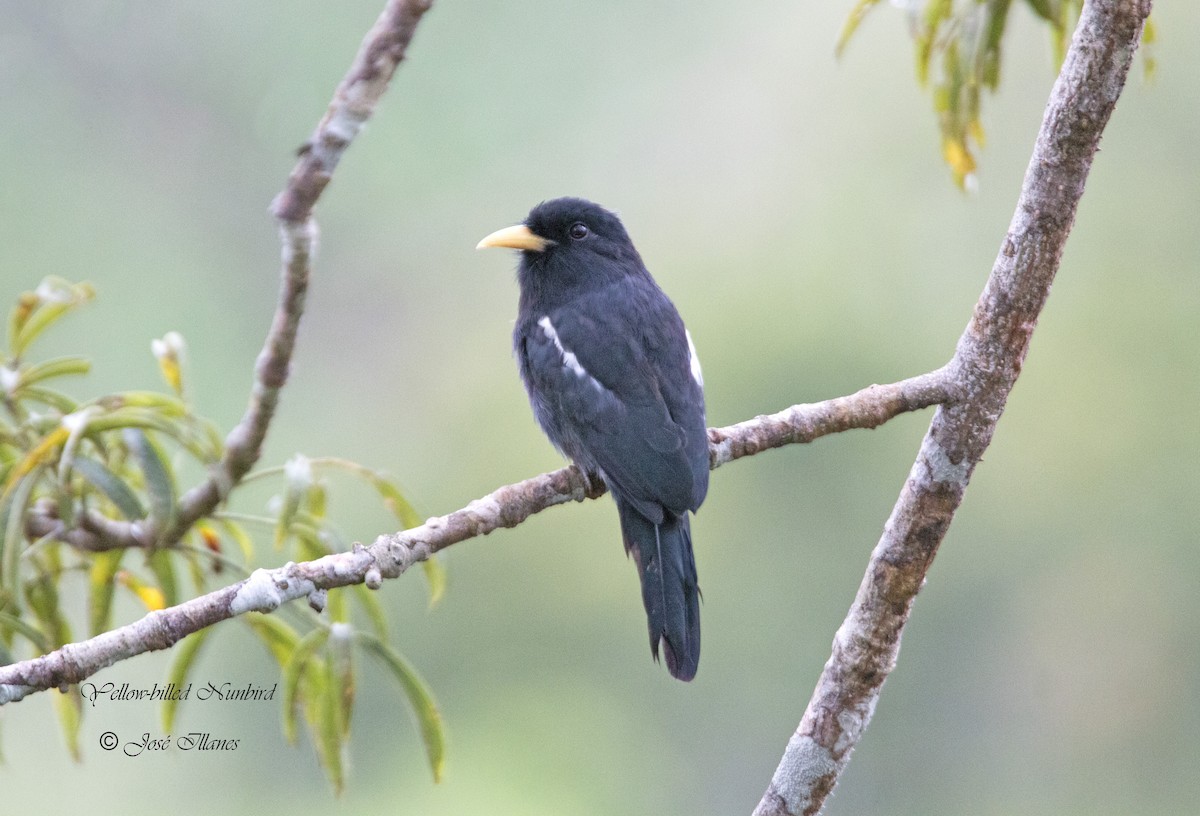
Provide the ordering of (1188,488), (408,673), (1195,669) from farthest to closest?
(1195,669), (1188,488), (408,673)

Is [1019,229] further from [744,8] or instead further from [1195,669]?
[744,8]

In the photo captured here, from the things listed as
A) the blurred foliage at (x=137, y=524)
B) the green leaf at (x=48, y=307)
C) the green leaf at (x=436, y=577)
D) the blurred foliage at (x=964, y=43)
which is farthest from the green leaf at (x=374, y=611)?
the blurred foliage at (x=964, y=43)

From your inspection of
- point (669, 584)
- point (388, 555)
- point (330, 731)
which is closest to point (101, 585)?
point (330, 731)

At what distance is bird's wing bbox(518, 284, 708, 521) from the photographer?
A: 2.90m

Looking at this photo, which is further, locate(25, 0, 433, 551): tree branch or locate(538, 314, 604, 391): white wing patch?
locate(538, 314, 604, 391): white wing patch

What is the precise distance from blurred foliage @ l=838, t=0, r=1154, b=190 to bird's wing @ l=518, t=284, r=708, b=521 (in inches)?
31.0

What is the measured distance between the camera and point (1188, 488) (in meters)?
11.2

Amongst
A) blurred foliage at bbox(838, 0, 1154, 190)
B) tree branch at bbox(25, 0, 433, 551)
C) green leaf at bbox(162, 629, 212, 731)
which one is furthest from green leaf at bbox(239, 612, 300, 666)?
blurred foliage at bbox(838, 0, 1154, 190)

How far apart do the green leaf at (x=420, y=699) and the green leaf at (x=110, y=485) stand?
0.47 meters

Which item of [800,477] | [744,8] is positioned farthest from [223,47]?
[800,477]

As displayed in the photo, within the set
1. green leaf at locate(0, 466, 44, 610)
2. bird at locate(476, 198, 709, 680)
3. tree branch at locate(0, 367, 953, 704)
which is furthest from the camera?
bird at locate(476, 198, 709, 680)

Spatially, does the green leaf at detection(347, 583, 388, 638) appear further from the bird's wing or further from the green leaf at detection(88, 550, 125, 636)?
the bird's wing

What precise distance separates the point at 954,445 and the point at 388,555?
95cm

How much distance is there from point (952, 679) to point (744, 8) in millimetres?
10010
